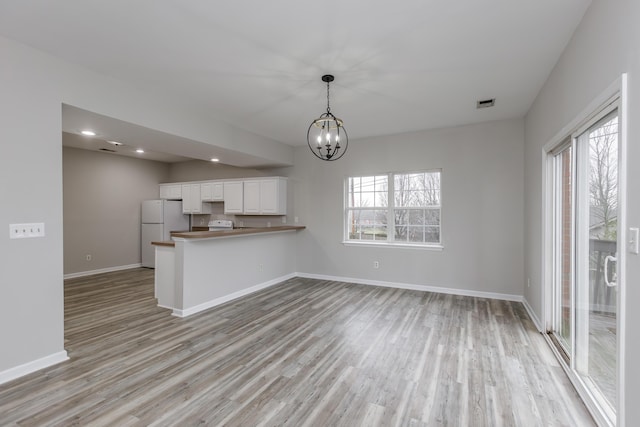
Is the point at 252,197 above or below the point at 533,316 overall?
above

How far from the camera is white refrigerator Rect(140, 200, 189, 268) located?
7.12 m

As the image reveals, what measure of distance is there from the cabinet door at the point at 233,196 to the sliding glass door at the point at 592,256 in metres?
5.40

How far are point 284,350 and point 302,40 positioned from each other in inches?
108

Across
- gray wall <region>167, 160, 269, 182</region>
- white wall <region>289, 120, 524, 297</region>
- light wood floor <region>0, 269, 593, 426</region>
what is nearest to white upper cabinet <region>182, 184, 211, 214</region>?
gray wall <region>167, 160, 269, 182</region>

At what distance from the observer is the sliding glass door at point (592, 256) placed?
190 cm

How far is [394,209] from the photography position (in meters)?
5.39

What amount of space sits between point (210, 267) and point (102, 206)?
4.20 metres

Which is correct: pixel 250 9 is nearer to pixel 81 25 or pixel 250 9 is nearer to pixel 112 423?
pixel 81 25

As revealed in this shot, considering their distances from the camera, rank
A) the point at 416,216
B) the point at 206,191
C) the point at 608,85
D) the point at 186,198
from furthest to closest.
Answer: the point at 186,198, the point at 206,191, the point at 416,216, the point at 608,85

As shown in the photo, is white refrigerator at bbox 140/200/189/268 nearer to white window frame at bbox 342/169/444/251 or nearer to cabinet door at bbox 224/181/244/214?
cabinet door at bbox 224/181/244/214

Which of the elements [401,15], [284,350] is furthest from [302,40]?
[284,350]

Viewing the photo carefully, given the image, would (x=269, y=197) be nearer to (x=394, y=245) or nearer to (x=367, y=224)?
(x=367, y=224)

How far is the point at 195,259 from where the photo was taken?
13.2 feet

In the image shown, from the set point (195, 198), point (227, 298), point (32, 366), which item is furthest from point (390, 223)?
point (32, 366)
